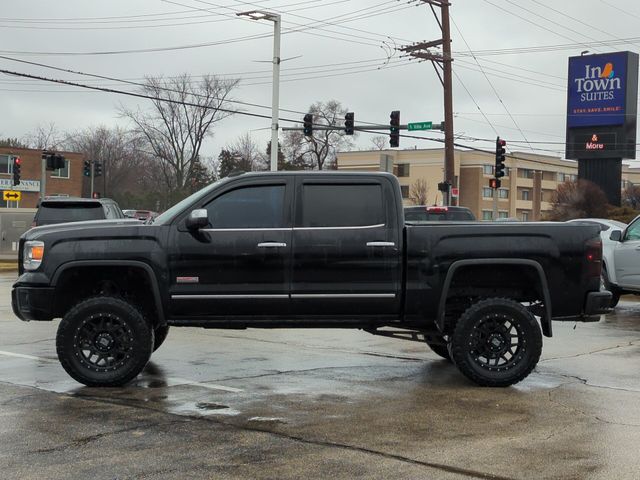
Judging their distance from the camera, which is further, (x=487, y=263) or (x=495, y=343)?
(x=495, y=343)

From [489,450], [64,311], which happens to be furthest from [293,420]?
[64,311]

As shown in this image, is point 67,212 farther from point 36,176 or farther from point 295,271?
point 36,176

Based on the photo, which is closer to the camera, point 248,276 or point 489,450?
point 489,450

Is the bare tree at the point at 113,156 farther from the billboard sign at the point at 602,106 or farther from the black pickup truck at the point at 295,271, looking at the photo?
the black pickup truck at the point at 295,271

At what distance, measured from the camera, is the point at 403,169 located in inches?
3743

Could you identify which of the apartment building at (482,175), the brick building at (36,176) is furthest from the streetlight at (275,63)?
the apartment building at (482,175)

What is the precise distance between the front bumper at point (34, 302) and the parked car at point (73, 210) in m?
9.00

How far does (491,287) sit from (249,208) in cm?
255

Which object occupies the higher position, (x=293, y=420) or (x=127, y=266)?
(x=127, y=266)

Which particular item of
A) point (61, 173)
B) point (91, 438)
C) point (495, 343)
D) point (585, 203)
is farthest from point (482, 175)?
point (91, 438)

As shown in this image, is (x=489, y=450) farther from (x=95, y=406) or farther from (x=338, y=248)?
(x=95, y=406)

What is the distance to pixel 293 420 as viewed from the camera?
6.13 meters

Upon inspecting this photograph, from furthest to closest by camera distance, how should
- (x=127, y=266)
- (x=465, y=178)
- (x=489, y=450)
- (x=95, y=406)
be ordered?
1. (x=465, y=178)
2. (x=127, y=266)
3. (x=95, y=406)
4. (x=489, y=450)

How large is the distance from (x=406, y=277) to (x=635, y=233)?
773 centimetres
